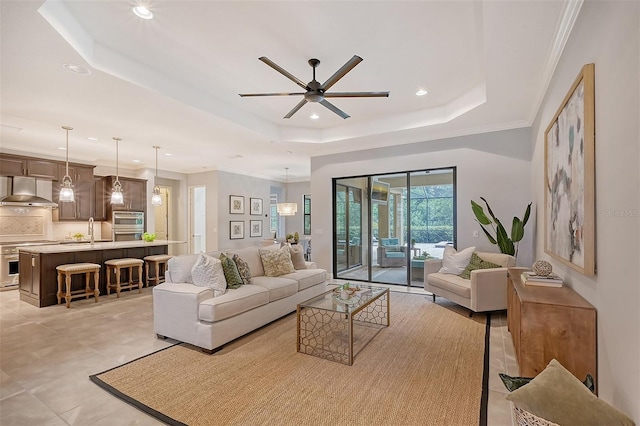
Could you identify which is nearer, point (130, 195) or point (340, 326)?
point (340, 326)

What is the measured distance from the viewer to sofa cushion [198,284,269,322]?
3.03 meters

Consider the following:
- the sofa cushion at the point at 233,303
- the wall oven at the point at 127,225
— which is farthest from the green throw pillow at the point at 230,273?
the wall oven at the point at 127,225

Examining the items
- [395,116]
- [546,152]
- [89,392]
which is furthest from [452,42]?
[89,392]

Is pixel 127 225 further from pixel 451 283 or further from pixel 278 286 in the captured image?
pixel 451 283

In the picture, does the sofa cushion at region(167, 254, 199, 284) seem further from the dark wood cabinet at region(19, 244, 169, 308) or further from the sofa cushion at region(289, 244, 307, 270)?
the dark wood cabinet at region(19, 244, 169, 308)

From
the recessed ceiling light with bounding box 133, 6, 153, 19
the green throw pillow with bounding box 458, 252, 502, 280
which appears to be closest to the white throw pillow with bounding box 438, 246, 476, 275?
the green throw pillow with bounding box 458, 252, 502, 280

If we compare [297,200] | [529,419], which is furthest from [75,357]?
[297,200]

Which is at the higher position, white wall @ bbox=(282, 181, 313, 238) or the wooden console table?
white wall @ bbox=(282, 181, 313, 238)

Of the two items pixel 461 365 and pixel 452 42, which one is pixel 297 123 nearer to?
pixel 452 42

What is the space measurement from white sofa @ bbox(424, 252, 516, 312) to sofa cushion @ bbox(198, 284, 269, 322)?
258 centimetres

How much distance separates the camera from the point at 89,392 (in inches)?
93.6

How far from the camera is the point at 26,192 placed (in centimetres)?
616

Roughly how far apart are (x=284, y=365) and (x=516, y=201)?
4173 mm

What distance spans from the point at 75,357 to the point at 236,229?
6.22 metres
